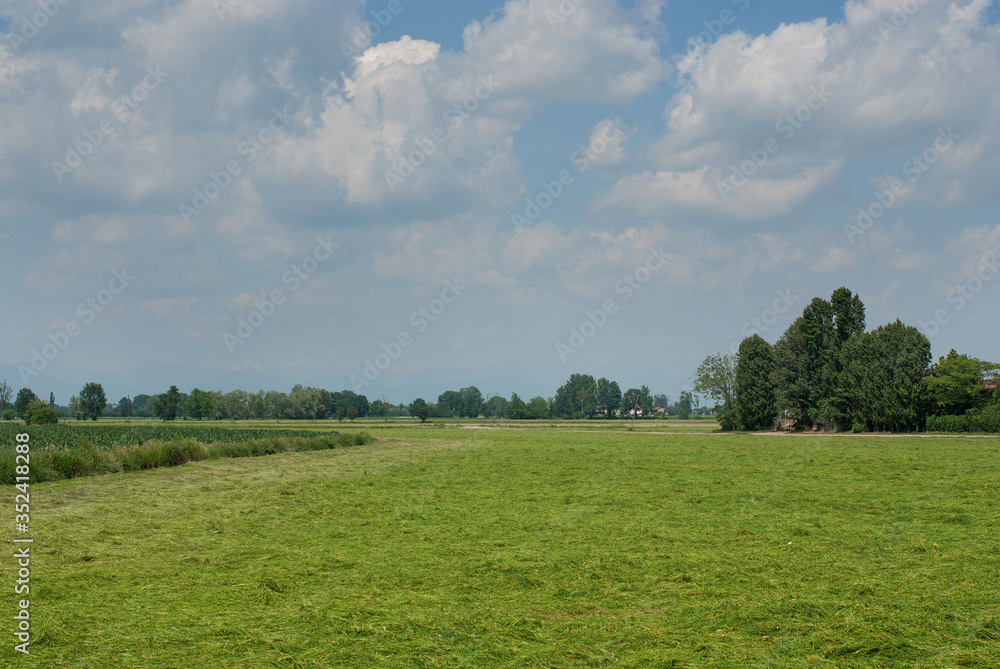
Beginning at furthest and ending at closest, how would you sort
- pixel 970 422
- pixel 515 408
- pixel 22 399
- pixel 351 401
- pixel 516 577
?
pixel 351 401, pixel 515 408, pixel 22 399, pixel 970 422, pixel 516 577

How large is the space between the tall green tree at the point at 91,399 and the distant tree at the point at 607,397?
330ft

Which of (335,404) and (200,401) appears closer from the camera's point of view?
(200,401)

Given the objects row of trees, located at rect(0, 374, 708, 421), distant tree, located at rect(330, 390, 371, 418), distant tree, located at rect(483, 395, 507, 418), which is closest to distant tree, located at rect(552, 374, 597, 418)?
row of trees, located at rect(0, 374, 708, 421)

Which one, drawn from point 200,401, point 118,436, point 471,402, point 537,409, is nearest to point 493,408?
point 471,402

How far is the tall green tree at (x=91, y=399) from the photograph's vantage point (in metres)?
113

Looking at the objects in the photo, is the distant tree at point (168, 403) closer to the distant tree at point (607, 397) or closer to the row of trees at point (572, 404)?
the row of trees at point (572, 404)

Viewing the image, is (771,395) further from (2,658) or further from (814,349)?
(2,658)

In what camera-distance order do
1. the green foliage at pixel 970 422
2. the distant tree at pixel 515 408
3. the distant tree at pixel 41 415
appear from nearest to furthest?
the green foliage at pixel 970 422
the distant tree at pixel 41 415
the distant tree at pixel 515 408

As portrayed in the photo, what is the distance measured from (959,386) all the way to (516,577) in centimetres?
4888

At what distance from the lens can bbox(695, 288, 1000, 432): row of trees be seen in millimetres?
46094

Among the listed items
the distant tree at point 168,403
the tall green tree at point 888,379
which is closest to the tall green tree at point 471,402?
the distant tree at point 168,403

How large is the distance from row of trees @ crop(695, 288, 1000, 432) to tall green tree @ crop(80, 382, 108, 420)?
10336cm

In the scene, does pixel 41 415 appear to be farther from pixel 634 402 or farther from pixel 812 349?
pixel 634 402

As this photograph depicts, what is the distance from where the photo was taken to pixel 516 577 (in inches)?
284
